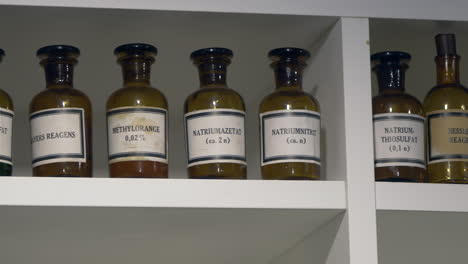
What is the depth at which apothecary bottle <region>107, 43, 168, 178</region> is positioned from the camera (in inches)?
46.7

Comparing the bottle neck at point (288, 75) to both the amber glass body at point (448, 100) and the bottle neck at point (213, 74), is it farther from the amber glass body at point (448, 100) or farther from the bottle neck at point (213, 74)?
the amber glass body at point (448, 100)

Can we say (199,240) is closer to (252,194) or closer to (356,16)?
(252,194)

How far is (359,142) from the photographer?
120 cm

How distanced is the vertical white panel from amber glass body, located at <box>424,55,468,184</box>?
0.41 feet

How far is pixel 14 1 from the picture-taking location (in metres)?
1.17

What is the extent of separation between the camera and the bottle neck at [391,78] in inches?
50.8

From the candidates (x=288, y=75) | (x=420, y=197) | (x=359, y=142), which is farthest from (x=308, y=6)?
(x=420, y=197)

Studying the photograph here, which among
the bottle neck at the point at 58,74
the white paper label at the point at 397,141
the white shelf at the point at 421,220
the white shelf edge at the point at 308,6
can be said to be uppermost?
the white shelf edge at the point at 308,6

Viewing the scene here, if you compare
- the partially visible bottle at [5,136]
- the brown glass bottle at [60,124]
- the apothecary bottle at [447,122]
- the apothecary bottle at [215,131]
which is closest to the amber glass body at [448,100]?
the apothecary bottle at [447,122]

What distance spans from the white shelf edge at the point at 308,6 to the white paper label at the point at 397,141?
15 cm

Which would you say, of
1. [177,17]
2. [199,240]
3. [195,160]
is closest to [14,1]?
[177,17]

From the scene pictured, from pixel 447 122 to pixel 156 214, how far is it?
453mm

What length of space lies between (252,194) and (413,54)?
437 mm

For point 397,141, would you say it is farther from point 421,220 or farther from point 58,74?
point 58,74
